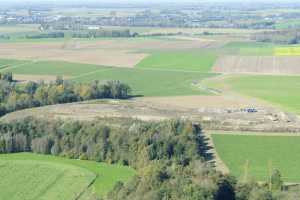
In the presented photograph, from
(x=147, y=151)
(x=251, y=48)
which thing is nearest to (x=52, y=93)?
(x=147, y=151)

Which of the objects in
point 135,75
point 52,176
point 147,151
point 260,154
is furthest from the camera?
point 135,75

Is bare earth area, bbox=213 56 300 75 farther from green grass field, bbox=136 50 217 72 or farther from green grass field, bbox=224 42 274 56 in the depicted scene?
green grass field, bbox=224 42 274 56

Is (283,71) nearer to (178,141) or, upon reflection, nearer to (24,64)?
(24,64)

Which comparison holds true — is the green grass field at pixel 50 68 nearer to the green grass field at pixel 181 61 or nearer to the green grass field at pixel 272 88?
the green grass field at pixel 181 61

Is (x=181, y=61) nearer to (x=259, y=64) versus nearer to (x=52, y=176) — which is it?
(x=259, y=64)

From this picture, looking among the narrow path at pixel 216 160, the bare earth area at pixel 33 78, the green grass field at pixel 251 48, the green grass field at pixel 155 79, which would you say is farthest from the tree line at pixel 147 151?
the green grass field at pixel 251 48

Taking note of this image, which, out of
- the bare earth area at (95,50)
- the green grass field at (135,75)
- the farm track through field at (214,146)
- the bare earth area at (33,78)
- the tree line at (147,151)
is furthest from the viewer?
the bare earth area at (95,50)

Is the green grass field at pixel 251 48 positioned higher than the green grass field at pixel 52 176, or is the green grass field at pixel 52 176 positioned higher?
the green grass field at pixel 52 176
